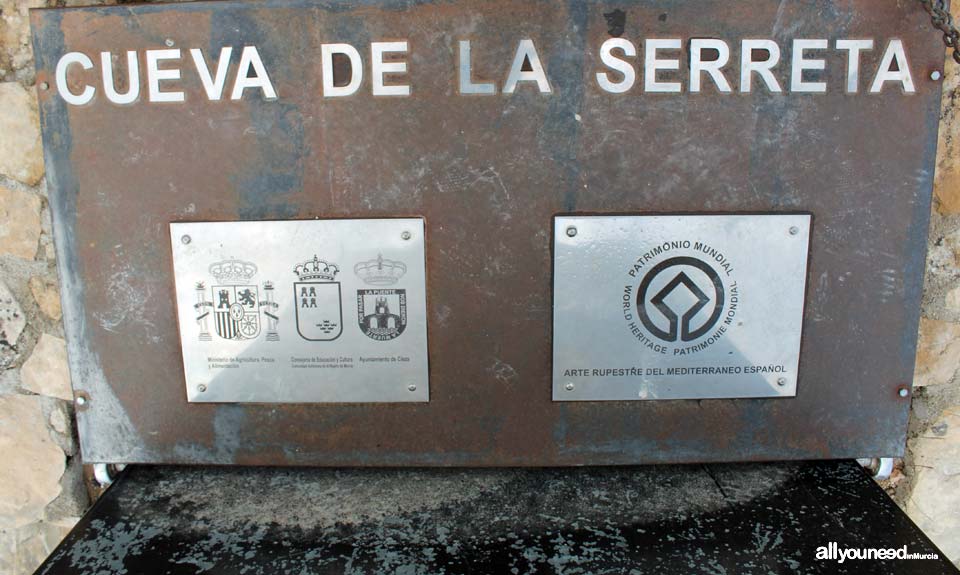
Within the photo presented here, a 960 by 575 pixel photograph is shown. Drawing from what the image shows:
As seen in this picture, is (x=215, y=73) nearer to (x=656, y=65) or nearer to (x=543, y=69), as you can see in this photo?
(x=543, y=69)

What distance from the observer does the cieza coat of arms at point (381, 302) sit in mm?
909

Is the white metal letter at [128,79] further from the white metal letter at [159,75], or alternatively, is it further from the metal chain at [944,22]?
the metal chain at [944,22]

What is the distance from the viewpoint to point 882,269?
0.91 meters

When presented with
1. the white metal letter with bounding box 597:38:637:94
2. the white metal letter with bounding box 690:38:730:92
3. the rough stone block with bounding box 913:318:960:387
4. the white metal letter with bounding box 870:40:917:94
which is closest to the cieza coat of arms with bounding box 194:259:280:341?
the white metal letter with bounding box 597:38:637:94

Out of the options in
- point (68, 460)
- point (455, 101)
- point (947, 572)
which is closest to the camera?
point (947, 572)

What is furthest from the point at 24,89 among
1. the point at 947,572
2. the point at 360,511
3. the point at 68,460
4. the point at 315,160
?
the point at 947,572

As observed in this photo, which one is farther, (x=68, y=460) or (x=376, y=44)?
(x=68, y=460)

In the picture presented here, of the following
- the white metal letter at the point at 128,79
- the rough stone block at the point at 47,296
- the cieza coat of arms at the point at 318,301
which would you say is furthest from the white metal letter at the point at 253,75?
the rough stone block at the point at 47,296

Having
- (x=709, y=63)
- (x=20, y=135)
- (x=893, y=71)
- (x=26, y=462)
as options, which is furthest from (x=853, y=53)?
(x=26, y=462)

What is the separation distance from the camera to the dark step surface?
80 cm

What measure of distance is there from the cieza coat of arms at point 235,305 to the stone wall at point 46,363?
0.30 m

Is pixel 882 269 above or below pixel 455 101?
below

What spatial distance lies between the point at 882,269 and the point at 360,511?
0.82 metres

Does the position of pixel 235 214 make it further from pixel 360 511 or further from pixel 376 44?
pixel 360 511
